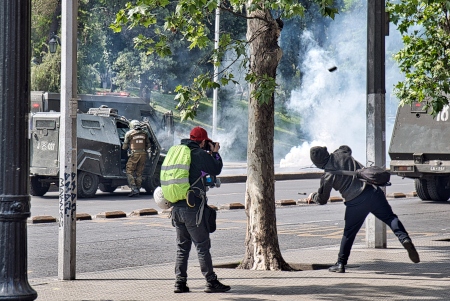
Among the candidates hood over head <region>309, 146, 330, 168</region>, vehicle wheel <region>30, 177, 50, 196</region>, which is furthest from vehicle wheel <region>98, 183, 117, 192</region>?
hood over head <region>309, 146, 330, 168</region>

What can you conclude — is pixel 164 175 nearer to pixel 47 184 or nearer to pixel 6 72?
pixel 6 72

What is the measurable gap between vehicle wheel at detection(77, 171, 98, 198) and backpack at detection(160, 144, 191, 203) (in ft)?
43.1

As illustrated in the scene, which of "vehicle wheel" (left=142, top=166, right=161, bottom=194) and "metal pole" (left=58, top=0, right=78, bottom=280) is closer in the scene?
"metal pole" (left=58, top=0, right=78, bottom=280)

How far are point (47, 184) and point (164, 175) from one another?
14.1 metres

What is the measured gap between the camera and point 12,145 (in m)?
5.55

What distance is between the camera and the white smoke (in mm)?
50656

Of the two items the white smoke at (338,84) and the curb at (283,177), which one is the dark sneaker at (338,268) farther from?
the white smoke at (338,84)

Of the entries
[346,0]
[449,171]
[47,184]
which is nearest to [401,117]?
[449,171]

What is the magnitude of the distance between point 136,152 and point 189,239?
13718 mm

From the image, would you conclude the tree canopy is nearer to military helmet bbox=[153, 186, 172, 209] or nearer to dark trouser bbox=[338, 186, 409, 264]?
dark trouser bbox=[338, 186, 409, 264]

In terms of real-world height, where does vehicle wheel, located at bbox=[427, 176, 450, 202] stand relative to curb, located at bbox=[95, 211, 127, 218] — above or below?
above

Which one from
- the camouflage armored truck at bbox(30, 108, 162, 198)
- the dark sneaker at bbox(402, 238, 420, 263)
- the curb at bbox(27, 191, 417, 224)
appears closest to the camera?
the dark sneaker at bbox(402, 238, 420, 263)

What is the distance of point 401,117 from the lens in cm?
2219

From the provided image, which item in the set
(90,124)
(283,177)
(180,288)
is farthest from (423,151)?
(180,288)
